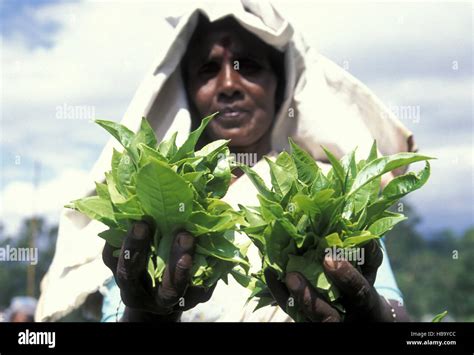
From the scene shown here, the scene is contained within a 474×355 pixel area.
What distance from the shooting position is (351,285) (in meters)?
1.90

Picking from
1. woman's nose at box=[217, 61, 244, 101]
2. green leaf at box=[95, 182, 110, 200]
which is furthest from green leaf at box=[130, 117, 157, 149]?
woman's nose at box=[217, 61, 244, 101]

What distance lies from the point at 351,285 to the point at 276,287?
143 millimetres

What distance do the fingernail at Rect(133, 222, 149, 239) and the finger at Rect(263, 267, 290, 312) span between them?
9.6 inches

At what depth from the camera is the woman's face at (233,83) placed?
2.90 metres

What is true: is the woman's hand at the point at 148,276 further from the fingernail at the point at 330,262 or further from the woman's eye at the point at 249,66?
the woman's eye at the point at 249,66

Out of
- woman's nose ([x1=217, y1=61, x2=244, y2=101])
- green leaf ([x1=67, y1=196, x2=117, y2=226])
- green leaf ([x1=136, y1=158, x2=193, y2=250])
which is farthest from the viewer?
woman's nose ([x1=217, y1=61, x2=244, y2=101])

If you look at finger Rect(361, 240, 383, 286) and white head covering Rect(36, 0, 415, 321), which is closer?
finger Rect(361, 240, 383, 286)

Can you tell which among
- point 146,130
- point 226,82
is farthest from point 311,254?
point 226,82

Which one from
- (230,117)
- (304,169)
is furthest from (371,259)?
(230,117)

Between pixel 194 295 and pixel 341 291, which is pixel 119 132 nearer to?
pixel 194 295

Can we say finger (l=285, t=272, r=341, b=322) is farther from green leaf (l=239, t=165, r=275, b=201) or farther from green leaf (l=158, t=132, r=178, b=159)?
green leaf (l=158, t=132, r=178, b=159)

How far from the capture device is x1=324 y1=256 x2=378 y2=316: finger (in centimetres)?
187

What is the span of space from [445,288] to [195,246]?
35.3 meters

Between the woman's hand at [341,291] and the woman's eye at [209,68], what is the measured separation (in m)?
1.09
